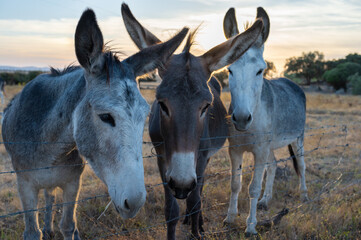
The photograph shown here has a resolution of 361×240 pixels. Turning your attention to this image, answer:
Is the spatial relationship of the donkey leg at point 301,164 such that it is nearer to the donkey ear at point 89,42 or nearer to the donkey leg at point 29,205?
the donkey leg at point 29,205

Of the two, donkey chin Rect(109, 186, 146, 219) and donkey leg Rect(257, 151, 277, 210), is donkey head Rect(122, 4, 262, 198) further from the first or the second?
donkey leg Rect(257, 151, 277, 210)

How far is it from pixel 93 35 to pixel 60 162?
1.29m

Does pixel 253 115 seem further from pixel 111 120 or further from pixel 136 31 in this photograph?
pixel 111 120

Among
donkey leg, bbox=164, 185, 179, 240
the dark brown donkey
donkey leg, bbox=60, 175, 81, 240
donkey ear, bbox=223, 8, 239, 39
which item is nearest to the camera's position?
the dark brown donkey

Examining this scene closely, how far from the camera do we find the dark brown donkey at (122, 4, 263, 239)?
8.04ft

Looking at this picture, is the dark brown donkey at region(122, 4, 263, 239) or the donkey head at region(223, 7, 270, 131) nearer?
the dark brown donkey at region(122, 4, 263, 239)

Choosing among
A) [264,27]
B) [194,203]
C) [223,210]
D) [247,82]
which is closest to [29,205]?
[194,203]

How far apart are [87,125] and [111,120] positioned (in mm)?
217

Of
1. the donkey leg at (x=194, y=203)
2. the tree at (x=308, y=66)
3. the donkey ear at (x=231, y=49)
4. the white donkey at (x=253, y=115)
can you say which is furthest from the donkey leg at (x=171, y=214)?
the tree at (x=308, y=66)

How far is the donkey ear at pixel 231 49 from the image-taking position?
2.86 m

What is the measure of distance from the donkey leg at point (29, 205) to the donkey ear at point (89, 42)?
4.62 feet

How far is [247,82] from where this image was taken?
12.1 feet

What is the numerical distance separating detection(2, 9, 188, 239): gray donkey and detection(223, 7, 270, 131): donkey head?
1334 mm

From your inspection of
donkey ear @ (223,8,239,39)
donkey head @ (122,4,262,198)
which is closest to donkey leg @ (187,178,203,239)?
donkey head @ (122,4,262,198)
